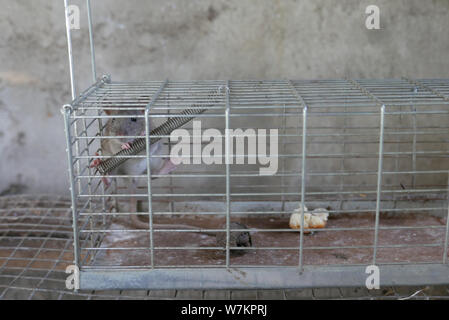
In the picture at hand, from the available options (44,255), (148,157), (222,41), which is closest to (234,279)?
(148,157)

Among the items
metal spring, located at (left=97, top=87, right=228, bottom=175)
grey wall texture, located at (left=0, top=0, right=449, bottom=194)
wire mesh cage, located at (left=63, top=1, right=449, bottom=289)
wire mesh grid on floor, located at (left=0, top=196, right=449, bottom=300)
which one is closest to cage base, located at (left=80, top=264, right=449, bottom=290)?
wire mesh cage, located at (left=63, top=1, right=449, bottom=289)

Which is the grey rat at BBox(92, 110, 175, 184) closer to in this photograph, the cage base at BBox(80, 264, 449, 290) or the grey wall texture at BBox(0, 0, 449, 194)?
the cage base at BBox(80, 264, 449, 290)

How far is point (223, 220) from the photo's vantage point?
2.17 meters

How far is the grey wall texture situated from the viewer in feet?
8.72

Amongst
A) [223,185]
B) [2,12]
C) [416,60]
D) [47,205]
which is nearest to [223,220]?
[223,185]

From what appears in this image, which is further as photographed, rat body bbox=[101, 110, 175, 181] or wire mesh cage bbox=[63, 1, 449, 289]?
rat body bbox=[101, 110, 175, 181]

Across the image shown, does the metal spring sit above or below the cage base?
above

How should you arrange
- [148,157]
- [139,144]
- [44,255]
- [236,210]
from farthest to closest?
[44,255] < [236,210] < [139,144] < [148,157]

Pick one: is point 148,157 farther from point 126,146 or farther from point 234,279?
point 234,279

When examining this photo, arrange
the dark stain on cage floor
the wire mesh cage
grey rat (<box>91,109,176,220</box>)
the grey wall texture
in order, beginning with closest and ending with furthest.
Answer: the wire mesh cage < the dark stain on cage floor < grey rat (<box>91,109,176,220</box>) < the grey wall texture

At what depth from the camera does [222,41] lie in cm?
269

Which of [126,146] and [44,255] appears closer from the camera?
[126,146]

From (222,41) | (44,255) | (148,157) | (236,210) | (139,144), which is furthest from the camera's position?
(222,41)

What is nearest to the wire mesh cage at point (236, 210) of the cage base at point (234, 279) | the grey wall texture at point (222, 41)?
the cage base at point (234, 279)
